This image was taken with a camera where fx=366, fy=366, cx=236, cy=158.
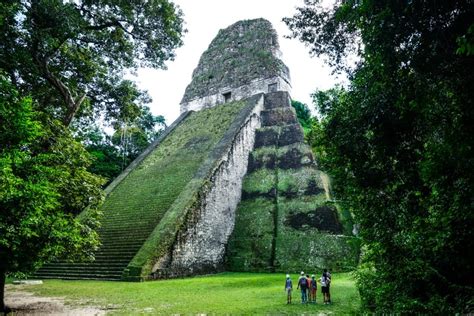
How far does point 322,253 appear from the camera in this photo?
1216cm

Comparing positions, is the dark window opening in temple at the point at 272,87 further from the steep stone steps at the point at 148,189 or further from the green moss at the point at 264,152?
the green moss at the point at 264,152

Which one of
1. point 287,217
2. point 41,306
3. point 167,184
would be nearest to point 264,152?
point 287,217

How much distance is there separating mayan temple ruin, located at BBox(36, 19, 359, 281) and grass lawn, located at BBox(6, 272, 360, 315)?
32.1 inches

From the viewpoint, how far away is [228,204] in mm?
14727

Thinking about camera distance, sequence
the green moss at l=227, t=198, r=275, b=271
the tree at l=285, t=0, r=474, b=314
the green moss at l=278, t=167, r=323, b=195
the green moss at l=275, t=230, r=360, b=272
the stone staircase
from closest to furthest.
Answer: the tree at l=285, t=0, r=474, b=314 < the stone staircase < the green moss at l=275, t=230, r=360, b=272 < the green moss at l=227, t=198, r=275, b=271 < the green moss at l=278, t=167, r=323, b=195

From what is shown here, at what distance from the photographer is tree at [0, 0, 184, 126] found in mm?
7996

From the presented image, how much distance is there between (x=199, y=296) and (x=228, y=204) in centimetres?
692

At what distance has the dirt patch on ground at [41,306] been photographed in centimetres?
624

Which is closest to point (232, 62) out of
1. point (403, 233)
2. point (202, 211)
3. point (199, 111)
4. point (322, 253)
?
point (199, 111)

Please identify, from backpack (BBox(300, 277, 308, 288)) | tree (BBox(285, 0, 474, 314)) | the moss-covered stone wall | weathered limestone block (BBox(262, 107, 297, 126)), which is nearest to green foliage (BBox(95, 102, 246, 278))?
weathered limestone block (BBox(262, 107, 297, 126))

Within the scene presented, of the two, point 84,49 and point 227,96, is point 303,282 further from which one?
point 227,96

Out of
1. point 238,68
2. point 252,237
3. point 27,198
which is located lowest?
point 252,237

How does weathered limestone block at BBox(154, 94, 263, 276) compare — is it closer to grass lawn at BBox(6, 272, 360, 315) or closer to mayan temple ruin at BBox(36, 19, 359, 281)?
mayan temple ruin at BBox(36, 19, 359, 281)

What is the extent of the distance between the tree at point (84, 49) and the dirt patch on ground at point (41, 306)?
388 centimetres
